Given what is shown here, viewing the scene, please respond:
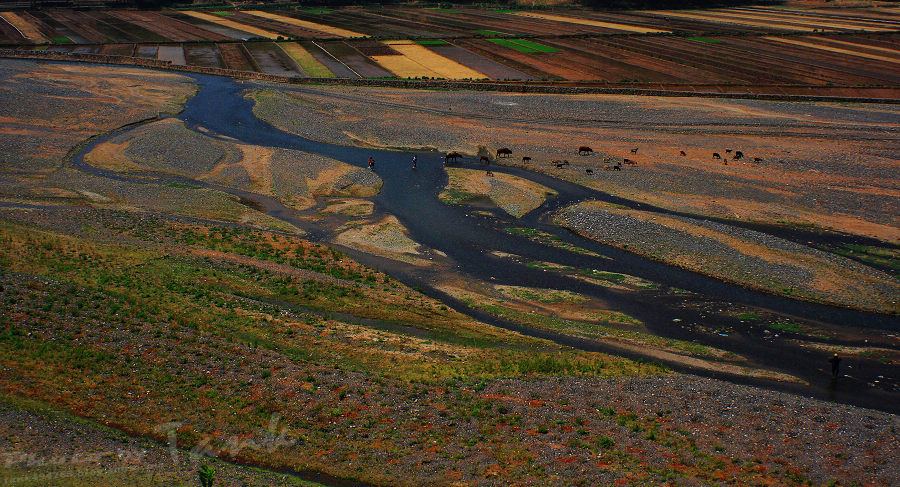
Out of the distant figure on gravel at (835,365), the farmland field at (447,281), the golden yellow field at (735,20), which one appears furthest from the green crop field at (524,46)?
the distant figure on gravel at (835,365)

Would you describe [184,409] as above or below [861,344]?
below

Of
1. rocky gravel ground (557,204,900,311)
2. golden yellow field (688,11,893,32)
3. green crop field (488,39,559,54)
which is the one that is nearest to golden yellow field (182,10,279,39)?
green crop field (488,39,559,54)

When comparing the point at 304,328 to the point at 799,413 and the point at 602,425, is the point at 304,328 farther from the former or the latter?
the point at 799,413

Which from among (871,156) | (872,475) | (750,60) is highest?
(750,60)

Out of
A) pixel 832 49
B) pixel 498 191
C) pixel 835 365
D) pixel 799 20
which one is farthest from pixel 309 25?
pixel 835 365

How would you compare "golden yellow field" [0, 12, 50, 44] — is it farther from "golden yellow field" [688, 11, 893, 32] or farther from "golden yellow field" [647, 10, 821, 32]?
"golden yellow field" [688, 11, 893, 32]

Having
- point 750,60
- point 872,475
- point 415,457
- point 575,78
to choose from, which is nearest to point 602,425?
point 415,457

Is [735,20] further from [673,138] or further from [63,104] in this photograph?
[63,104]
